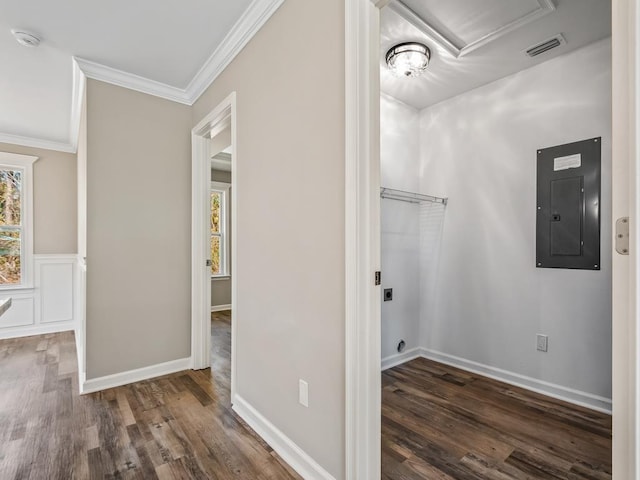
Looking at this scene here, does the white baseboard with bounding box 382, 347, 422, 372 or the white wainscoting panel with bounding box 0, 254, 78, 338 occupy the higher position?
the white wainscoting panel with bounding box 0, 254, 78, 338

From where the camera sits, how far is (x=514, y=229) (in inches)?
106

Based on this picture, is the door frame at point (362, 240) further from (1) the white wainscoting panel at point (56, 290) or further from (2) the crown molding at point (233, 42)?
(1) the white wainscoting panel at point (56, 290)

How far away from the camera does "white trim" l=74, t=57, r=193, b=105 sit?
2572 millimetres

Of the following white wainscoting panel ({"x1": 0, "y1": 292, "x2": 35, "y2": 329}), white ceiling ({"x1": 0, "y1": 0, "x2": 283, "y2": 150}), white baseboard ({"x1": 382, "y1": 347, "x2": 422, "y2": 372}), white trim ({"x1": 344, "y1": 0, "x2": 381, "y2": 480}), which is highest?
white ceiling ({"x1": 0, "y1": 0, "x2": 283, "y2": 150})

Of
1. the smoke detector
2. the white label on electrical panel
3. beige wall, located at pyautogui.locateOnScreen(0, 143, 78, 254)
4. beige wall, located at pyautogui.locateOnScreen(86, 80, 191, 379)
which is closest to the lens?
the smoke detector

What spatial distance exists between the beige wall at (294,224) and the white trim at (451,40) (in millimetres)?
644

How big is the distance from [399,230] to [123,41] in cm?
260

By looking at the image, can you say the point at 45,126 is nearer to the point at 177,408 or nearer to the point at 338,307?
the point at 177,408

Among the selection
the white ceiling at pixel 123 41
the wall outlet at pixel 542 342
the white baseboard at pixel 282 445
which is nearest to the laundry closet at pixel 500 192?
the wall outlet at pixel 542 342

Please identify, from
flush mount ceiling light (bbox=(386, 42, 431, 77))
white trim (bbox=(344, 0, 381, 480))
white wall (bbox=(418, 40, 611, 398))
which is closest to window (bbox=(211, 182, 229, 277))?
white wall (bbox=(418, 40, 611, 398))

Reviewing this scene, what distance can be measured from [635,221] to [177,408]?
2604 millimetres

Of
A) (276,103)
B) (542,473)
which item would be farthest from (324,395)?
(276,103)

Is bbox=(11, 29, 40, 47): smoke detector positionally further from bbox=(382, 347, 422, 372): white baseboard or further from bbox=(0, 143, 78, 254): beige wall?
bbox=(382, 347, 422, 372): white baseboard

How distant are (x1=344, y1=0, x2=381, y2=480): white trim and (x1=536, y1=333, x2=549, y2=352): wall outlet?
6.02 feet
